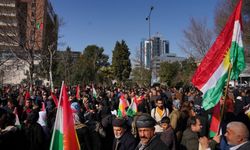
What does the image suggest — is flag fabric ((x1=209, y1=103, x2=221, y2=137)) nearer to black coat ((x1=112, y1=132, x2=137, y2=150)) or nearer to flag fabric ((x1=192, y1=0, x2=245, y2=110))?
flag fabric ((x1=192, y1=0, x2=245, y2=110))

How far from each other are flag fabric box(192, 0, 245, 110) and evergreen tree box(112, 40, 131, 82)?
4614 cm

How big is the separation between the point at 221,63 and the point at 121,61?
4643cm

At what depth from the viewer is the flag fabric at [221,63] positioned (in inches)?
217

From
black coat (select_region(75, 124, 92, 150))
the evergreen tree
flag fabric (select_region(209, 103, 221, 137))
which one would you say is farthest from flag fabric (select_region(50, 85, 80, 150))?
the evergreen tree

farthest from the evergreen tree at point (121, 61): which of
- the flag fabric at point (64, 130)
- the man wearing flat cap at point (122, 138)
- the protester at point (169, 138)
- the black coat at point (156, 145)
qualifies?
the black coat at point (156, 145)

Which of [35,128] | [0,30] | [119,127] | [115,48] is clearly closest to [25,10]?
[0,30]

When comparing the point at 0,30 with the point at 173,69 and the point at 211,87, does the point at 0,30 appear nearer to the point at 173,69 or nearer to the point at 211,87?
the point at 211,87

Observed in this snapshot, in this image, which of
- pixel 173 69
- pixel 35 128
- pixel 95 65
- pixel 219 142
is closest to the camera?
pixel 219 142

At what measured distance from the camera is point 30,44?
72.4ft

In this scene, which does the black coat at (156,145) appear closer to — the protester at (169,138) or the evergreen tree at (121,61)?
the protester at (169,138)

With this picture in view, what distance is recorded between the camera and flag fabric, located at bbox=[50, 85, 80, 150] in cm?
420

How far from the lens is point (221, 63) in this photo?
558 centimetres

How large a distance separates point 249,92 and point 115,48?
40372 millimetres

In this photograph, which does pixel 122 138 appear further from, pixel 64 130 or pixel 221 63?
pixel 221 63
